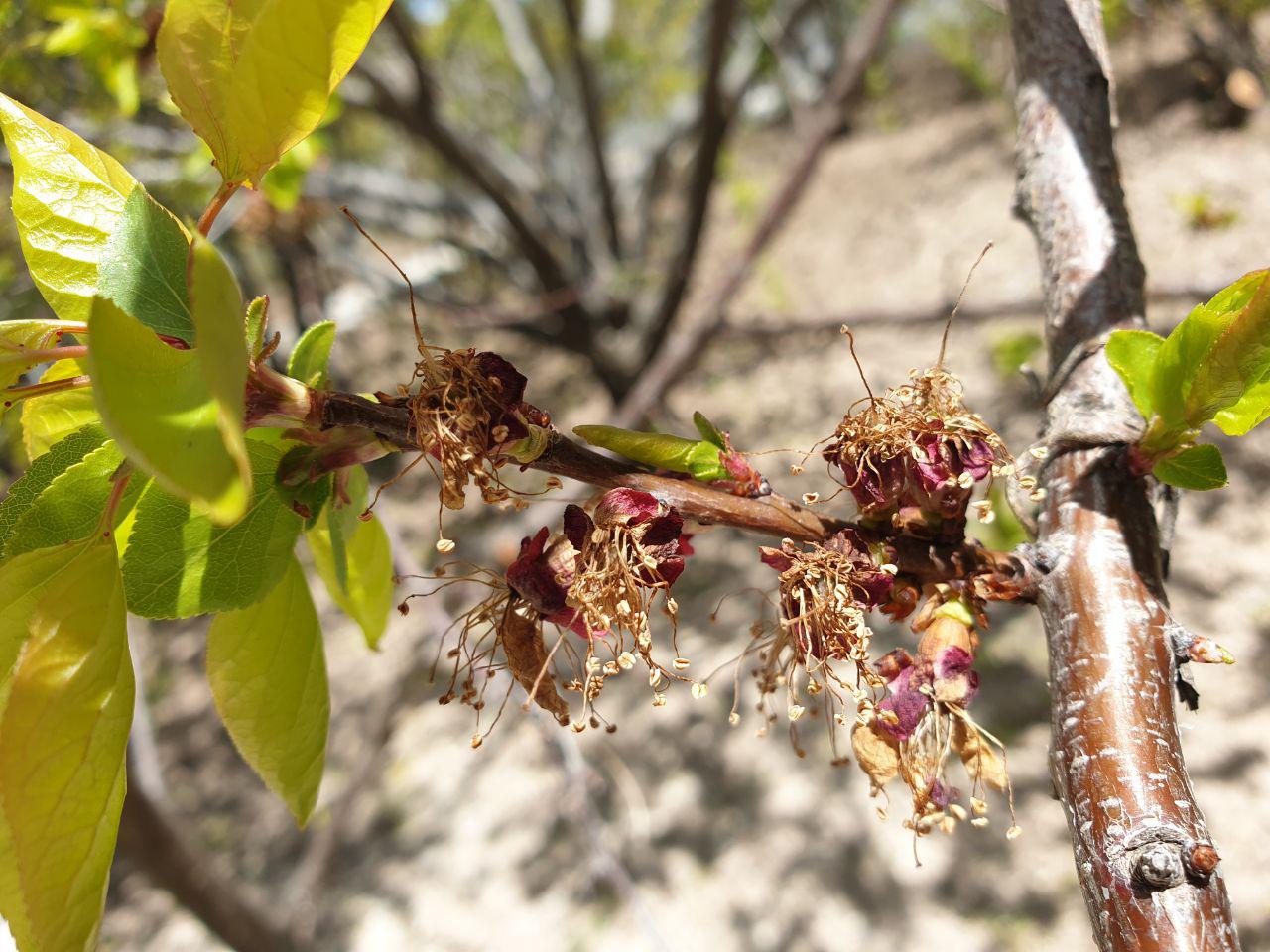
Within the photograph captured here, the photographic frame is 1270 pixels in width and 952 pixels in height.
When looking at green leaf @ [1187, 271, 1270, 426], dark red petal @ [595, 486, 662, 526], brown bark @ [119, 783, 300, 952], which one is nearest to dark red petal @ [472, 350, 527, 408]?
dark red petal @ [595, 486, 662, 526]

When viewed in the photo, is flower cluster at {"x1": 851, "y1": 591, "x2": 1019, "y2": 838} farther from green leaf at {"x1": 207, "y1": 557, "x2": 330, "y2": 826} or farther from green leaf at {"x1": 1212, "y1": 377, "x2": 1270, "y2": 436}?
green leaf at {"x1": 207, "y1": 557, "x2": 330, "y2": 826}

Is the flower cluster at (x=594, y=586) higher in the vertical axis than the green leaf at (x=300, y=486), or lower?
higher

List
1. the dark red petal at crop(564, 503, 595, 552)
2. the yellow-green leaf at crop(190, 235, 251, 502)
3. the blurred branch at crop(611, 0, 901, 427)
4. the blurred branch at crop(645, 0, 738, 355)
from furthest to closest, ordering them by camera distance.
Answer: the blurred branch at crop(645, 0, 738, 355) < the blurred branch at crop(611, 0, 901, 427) < the dark red petal at crop(564, 503, 595, 552) < the yellow-green leaf at crop(190, 235, 251, 502)

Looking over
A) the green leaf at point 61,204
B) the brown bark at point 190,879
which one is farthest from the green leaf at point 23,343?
the brown bark at point 190,879

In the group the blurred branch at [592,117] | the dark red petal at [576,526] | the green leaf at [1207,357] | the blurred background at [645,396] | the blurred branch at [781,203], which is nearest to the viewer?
the green leaf at [1207,357]

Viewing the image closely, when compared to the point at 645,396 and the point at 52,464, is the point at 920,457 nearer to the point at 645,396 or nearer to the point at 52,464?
the point at 52,464

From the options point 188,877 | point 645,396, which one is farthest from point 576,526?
point 645,396

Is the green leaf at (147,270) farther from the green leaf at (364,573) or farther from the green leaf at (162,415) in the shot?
the green leaf at (364,573)
